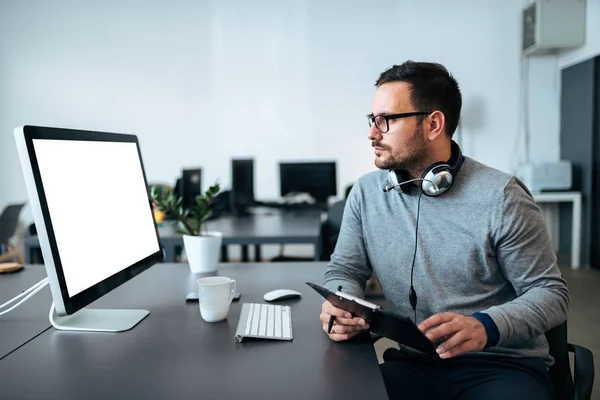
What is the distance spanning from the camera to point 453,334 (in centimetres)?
108

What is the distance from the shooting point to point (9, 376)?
954 mm

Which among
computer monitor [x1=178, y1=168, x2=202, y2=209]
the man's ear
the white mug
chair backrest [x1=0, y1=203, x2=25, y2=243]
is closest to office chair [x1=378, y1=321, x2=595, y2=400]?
the white mug

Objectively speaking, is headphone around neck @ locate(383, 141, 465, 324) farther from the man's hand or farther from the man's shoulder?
the man's hand

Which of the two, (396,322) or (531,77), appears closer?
(396,322)

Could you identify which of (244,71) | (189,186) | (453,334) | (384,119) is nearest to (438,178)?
(384,119)

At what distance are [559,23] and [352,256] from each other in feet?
14.6

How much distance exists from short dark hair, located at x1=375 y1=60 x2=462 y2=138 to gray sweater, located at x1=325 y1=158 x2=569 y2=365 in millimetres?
184

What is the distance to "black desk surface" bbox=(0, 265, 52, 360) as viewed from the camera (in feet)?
3.76

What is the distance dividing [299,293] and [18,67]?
5.57m

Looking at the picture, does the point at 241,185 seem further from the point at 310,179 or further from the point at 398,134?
the point at 398,134

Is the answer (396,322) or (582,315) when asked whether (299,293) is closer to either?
(396,322)

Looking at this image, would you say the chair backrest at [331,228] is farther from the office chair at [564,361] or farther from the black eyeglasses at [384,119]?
the office chair at [564,361]

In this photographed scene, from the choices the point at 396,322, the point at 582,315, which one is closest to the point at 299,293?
the point at 396,322

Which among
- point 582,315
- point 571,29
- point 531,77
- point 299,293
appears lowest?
point 582,315
